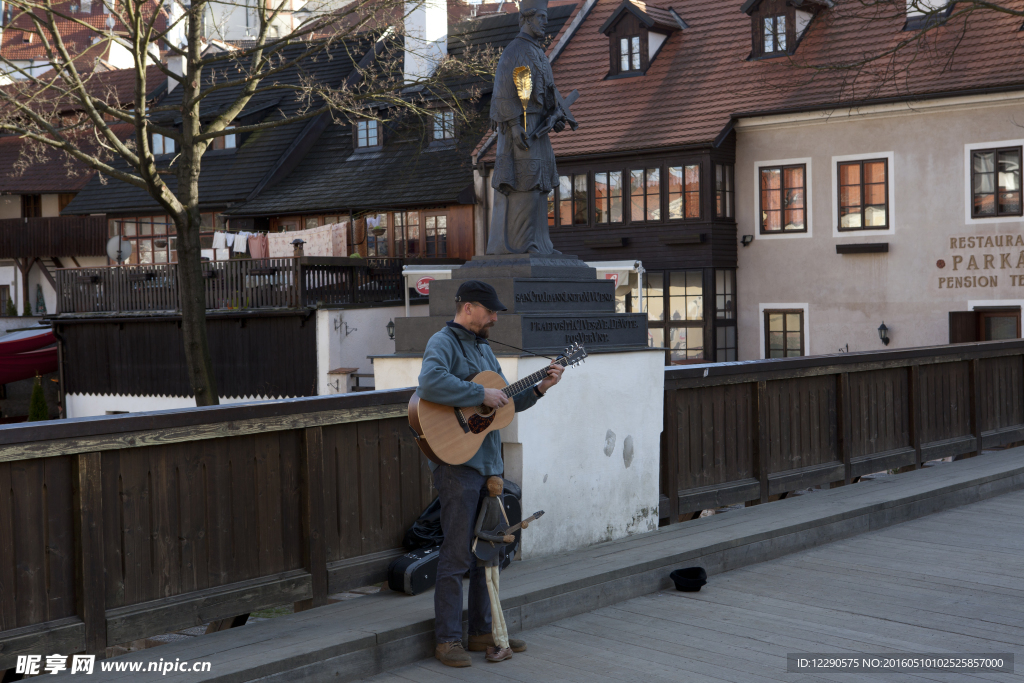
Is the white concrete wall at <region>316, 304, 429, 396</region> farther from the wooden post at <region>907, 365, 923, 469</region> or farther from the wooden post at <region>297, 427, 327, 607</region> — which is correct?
the wooden post at <region>297, 427, 327, 607</region>

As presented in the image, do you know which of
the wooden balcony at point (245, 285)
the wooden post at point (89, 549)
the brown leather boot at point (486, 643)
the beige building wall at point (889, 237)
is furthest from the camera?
the wooden balcony at point (245, 285)

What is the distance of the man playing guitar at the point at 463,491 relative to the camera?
19.0 feet

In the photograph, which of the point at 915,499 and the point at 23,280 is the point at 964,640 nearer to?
the point at 915,499

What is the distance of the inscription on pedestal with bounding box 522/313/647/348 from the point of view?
25.1 feet

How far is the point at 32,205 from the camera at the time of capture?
44000mm

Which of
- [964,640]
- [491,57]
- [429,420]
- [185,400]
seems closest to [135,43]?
[491,57]

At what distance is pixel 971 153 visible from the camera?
85.4 feet

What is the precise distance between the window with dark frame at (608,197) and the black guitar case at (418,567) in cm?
2355

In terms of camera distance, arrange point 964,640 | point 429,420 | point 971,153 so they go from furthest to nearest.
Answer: point 971,153, point 964,640, point 429,420

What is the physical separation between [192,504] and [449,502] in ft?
4.52

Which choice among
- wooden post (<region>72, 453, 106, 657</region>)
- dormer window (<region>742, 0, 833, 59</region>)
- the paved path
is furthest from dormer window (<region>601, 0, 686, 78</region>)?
wooden post (<region>72, 453, 106, 657</region>)

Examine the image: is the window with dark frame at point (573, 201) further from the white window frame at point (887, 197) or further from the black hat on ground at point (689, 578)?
the black hat on ground at point (689, 578)

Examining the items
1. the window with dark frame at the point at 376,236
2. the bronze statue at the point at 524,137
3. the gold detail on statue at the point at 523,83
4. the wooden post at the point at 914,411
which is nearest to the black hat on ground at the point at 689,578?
the bronze statue at the point at 524,137

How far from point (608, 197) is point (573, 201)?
111 cm
